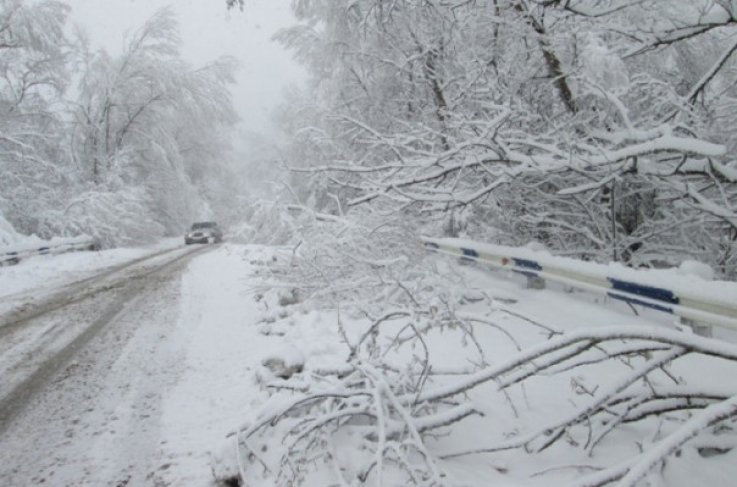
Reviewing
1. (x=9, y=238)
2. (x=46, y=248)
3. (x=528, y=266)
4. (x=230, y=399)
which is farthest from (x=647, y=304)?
(x=9, y=238)

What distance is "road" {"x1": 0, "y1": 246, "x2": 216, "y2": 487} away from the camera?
2.88 metres

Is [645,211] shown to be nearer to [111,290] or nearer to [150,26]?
[111,290]

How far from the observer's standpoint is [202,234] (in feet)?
87.8

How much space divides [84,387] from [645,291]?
4.82 metres

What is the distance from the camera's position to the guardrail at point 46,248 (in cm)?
1370

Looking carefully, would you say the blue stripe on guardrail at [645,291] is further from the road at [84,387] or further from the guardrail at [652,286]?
the road at [84,387]

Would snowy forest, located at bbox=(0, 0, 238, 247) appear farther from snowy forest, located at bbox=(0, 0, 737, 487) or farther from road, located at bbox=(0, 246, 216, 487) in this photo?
road, located at bbox=(0, 246, 216, 487)

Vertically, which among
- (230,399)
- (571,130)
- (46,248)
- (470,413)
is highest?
(571,130)

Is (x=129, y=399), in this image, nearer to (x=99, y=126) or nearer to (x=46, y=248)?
(x=46, y=248)

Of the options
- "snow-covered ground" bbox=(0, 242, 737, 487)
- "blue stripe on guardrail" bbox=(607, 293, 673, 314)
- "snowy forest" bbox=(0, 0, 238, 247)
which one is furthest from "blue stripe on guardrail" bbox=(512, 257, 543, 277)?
"snowy forest" bbox=(0, 0, 238, 247)

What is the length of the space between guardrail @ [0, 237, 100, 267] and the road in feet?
24.0

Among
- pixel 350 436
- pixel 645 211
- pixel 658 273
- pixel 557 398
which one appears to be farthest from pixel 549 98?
pixel 350 436

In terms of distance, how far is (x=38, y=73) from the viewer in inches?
772

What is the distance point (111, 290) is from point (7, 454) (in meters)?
6.78
